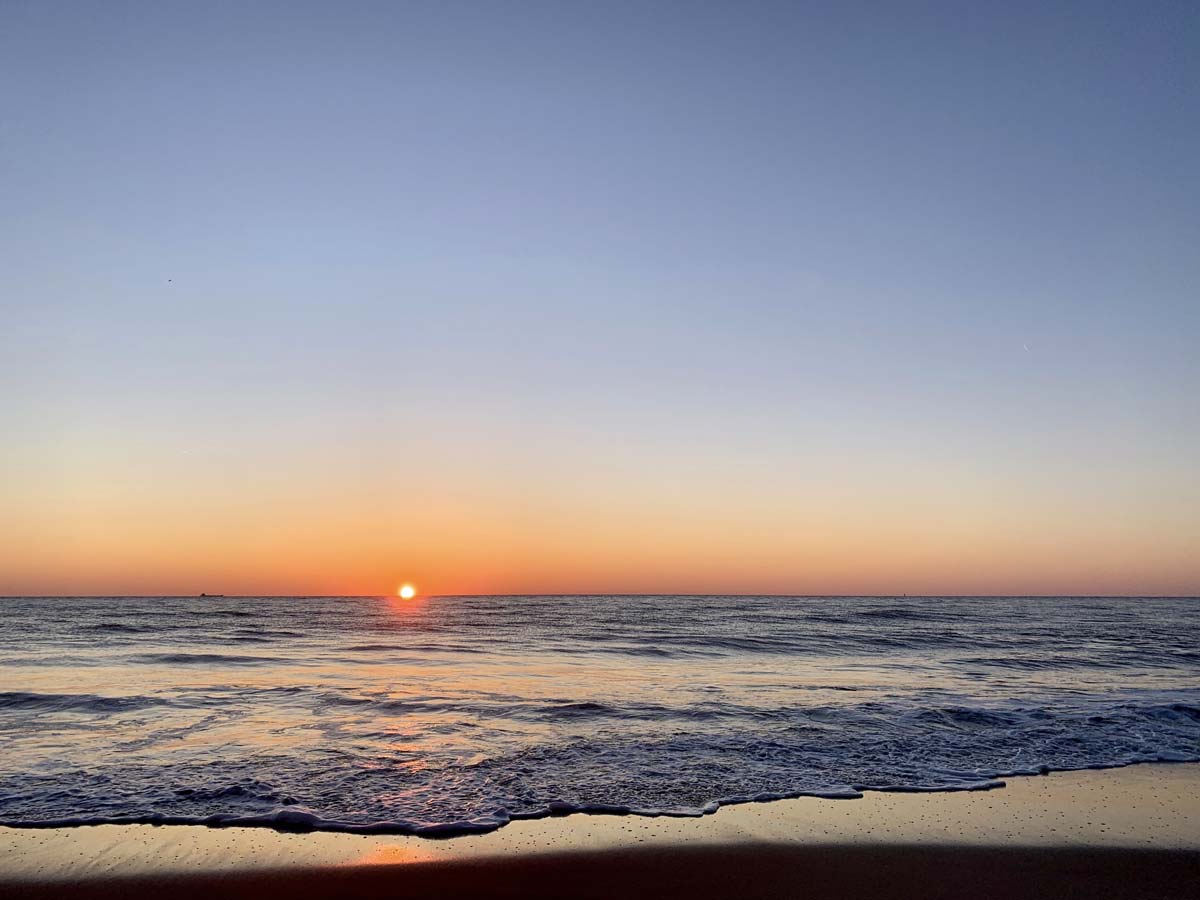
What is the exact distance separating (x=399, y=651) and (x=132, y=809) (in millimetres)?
22930

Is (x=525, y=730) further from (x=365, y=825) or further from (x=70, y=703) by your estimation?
(x=70, y=703)

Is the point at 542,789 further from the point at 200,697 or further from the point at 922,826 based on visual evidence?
the point at 200,697

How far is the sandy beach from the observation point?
6.64 meters

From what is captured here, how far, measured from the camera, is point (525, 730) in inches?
536

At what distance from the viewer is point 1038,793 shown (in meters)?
9.75

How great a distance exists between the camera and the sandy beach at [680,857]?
664 centimetres

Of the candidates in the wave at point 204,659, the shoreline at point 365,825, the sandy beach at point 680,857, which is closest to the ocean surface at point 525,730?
the shoreline at point 365,825

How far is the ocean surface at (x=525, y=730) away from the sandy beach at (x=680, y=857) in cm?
58

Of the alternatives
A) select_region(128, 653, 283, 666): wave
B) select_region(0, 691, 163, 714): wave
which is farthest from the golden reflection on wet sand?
select_region(128, 653, 283, 666): wave

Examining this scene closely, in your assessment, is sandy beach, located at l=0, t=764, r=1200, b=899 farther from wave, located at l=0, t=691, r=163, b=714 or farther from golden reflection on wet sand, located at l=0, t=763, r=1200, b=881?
wave, located at l=0, t=691, r=163, b=714

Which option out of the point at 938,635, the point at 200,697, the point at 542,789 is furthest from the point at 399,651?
the point at 938,635

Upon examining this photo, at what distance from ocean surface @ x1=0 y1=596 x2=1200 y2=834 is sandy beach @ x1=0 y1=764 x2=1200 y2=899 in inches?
22.8

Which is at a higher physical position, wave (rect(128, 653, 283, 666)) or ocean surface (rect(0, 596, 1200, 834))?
ocean surface (rect(0, 596, 1200, 834))

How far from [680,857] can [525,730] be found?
6718 mm
